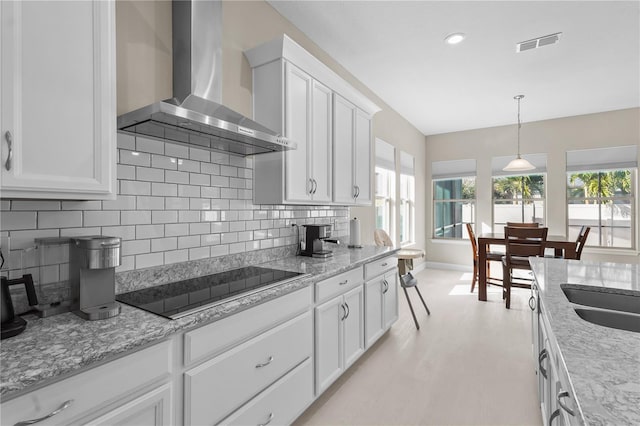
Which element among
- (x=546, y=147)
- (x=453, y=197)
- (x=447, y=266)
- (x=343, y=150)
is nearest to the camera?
(x=343, y=150)

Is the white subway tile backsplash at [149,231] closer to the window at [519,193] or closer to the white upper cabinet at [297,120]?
the white upper cabinet at [297,120]

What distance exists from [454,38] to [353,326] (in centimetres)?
283

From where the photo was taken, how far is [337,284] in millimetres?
2248

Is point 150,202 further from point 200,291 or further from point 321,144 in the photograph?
point 321,144

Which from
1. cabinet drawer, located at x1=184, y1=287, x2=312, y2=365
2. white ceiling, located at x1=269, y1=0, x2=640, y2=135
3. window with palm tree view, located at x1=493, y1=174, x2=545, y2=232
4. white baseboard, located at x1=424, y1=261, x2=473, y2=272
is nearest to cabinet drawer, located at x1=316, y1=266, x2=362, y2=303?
cabinet drawer, located at x1=184, y1=287, x2=312, y2=365

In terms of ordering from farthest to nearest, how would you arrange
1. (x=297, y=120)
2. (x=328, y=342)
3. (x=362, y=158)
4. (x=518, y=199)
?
(x=518, y=199)
(x=362, y=158)
(x=297, y=120)
(x=328, y=342)

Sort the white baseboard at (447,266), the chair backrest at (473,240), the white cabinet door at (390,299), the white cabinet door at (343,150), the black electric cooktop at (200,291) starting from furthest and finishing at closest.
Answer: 1. the white baseboard at (447,266)
2. the chair backrest at (473,240)
3. the white cabinet door at (390,299)
4. the white cabinet door at (343,150)
5. the black electric cooktop at (200,291)

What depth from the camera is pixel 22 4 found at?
1.05 m

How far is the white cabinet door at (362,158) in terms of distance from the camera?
3.28 metres

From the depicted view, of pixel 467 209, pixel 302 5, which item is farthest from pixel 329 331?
pixel 467 209

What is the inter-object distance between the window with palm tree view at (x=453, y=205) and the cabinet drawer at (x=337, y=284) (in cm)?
494

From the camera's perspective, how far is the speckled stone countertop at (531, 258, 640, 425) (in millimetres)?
630

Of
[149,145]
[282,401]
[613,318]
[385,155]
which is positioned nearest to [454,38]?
[385,155]

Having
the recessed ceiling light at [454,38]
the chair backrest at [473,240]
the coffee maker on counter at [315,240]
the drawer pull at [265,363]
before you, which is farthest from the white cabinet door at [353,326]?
the chair backrest at [473,240]
